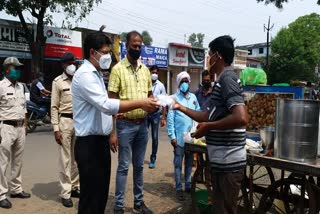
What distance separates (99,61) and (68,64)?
202cm

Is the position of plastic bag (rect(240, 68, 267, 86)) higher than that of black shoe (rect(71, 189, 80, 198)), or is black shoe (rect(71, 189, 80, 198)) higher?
plastic bag (rect(240, 68, 267, 86))

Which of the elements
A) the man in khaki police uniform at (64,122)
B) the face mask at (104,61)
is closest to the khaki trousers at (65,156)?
the man in khaki police uniform at (64,122)

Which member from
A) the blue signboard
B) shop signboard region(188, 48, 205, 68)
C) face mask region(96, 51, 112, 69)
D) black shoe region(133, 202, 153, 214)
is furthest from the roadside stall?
shop signboard region(188, 48, 205, 68)

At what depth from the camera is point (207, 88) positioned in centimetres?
643

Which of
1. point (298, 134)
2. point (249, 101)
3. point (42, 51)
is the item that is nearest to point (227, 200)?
point (298, 134)

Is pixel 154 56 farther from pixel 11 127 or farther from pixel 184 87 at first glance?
pixel 11 127

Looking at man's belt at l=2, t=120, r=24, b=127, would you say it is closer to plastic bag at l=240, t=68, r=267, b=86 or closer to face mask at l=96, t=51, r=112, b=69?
face mask at l=96, t=51, r=112, b=69

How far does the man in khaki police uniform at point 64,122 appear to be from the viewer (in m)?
4.86

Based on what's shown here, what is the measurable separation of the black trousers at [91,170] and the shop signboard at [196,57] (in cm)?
2380

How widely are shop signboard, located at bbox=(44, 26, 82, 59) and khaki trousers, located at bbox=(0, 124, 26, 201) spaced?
1201 cm

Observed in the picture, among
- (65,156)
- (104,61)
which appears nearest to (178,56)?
(65,156)

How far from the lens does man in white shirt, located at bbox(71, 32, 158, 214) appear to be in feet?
9.71

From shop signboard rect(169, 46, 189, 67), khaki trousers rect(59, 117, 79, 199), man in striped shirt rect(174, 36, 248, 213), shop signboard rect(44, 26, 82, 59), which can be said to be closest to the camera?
man in striped shirt rect(174, 36, 248, 213)

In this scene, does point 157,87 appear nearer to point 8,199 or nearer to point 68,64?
point 68,64
